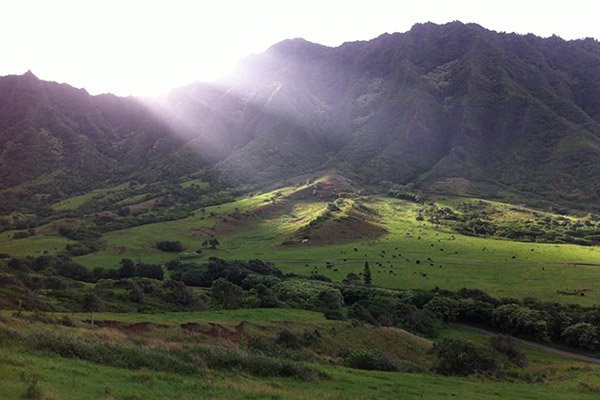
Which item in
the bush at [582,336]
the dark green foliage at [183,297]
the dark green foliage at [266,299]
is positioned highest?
the dark green foliage at [183,297]

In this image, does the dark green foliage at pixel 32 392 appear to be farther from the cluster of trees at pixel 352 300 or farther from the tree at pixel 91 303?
the cluster of trees at pixel 352 300

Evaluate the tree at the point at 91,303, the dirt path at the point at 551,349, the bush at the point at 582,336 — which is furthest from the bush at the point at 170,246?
the bush at the point at 582,336

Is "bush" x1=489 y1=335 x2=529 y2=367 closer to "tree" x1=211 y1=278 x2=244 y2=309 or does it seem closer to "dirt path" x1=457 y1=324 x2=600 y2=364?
"dirt path" x1=457 y1=324 x2=600 y2=364

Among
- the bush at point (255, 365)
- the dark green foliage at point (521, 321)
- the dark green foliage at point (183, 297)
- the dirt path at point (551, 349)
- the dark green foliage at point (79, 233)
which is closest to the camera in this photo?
the bush at point (255, 365)

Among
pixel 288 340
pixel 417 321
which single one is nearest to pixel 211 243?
pixel 417 321

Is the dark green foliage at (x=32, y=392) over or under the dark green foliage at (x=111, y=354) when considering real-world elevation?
over

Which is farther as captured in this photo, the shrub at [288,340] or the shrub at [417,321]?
the shrub at [417,321]

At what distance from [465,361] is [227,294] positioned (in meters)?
42.8

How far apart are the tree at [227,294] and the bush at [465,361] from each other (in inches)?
1399

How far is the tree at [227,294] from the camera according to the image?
7162 cm

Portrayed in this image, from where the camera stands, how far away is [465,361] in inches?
1743

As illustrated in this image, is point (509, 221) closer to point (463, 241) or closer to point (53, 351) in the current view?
point (463, 241)

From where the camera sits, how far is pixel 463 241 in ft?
498

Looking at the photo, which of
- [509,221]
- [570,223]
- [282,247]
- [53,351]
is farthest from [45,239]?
[570,223]
